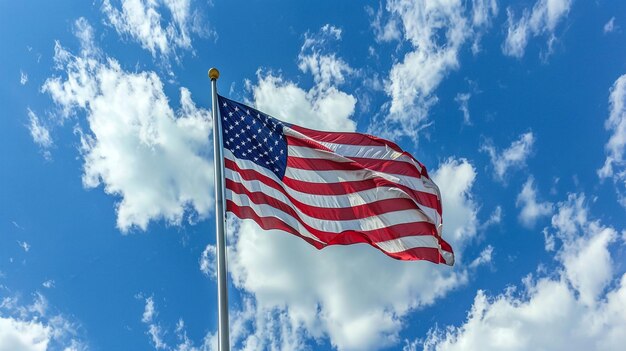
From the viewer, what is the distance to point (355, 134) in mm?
18453

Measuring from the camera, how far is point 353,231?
55.5ft

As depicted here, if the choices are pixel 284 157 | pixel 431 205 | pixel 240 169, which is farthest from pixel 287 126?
pixel 431 205

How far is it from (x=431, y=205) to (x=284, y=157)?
5.01 meters

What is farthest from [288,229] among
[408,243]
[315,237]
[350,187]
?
[408,243]

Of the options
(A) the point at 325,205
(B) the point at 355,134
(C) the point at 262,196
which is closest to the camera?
(C) the point at 262,196

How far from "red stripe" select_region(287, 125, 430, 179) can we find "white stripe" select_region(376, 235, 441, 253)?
2.33m

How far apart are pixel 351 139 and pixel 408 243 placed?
3.98 m

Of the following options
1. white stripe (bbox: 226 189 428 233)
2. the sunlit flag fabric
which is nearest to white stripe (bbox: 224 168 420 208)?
the sunlit flag fabric

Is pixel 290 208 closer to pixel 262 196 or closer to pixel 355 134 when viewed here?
pixel 262 196

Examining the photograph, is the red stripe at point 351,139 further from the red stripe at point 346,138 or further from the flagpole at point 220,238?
the flagpole at point 220,238

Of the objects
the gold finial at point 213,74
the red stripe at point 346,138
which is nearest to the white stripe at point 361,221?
the red stripe at point 346,138

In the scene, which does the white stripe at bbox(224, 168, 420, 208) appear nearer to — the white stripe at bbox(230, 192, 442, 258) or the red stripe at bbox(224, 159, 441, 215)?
the red stripe at bbox(224, 159, 441, 215)

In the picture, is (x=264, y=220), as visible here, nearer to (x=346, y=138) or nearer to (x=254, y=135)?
(x=254, y=135)

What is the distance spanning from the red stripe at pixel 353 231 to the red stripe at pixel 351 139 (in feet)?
6.72
